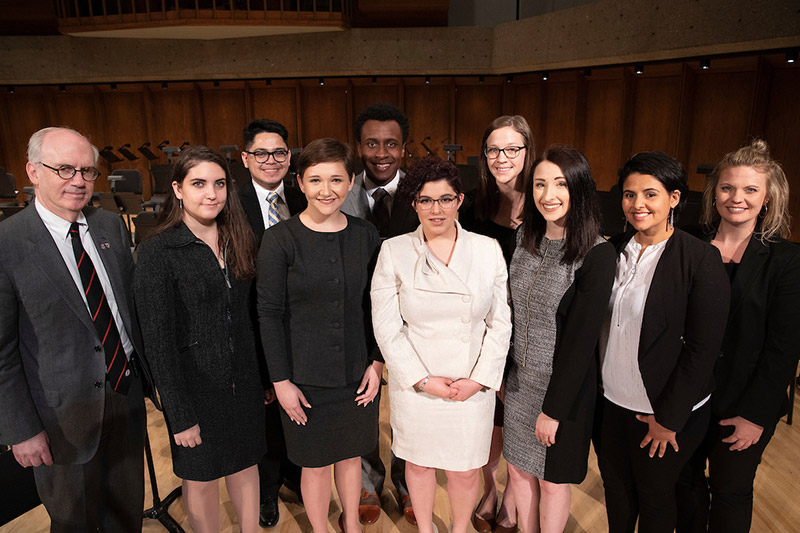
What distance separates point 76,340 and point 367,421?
1.19m

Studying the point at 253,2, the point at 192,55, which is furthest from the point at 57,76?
the point at 253,2

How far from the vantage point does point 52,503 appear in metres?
1.92

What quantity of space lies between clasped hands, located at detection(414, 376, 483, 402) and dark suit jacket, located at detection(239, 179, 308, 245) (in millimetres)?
1010

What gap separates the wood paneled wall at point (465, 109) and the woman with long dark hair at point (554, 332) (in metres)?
6.58

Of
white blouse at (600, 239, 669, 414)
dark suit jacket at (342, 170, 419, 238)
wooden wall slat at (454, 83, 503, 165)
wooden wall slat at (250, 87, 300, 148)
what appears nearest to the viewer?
white blouse at (600, 239, 669, 414)

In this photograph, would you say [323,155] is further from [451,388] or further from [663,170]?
[663,170]

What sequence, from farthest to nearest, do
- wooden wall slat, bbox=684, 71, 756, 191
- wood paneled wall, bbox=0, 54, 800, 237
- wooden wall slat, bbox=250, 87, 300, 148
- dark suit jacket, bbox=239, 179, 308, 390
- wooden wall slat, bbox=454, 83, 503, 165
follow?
wooden wall slat, bbox=250, 87, 300, 148 < wooden wall slat, bbox=454, 83, 503, 165 < wood paneled wall, bbox=0, 54, 800, 237 < wooden wall slat, bbox=684, 71, 756, 191 < dark suit jacket, bbox=239, 179, 308, 390

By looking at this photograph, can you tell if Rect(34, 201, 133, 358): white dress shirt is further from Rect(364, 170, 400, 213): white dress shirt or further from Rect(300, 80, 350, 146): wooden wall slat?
Rect(300, 80, 350, 146): wooden wall slat

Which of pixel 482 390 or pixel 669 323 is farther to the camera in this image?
pixel 482 390

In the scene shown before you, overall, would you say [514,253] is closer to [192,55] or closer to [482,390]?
[482,390]

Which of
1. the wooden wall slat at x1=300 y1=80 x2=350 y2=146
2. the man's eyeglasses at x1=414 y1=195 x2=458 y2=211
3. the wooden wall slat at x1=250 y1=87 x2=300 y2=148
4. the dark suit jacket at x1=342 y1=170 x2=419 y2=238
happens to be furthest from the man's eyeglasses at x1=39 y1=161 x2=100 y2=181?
the wooden wall slat at x1=250 y1=87 x2=300 y2=148

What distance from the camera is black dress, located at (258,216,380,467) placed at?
2.03 metres

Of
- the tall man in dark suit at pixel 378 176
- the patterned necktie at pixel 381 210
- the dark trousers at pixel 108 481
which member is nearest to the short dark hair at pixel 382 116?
the tall man in dark suit at pixel 378 176

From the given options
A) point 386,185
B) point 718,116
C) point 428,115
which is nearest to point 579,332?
point 386,185
